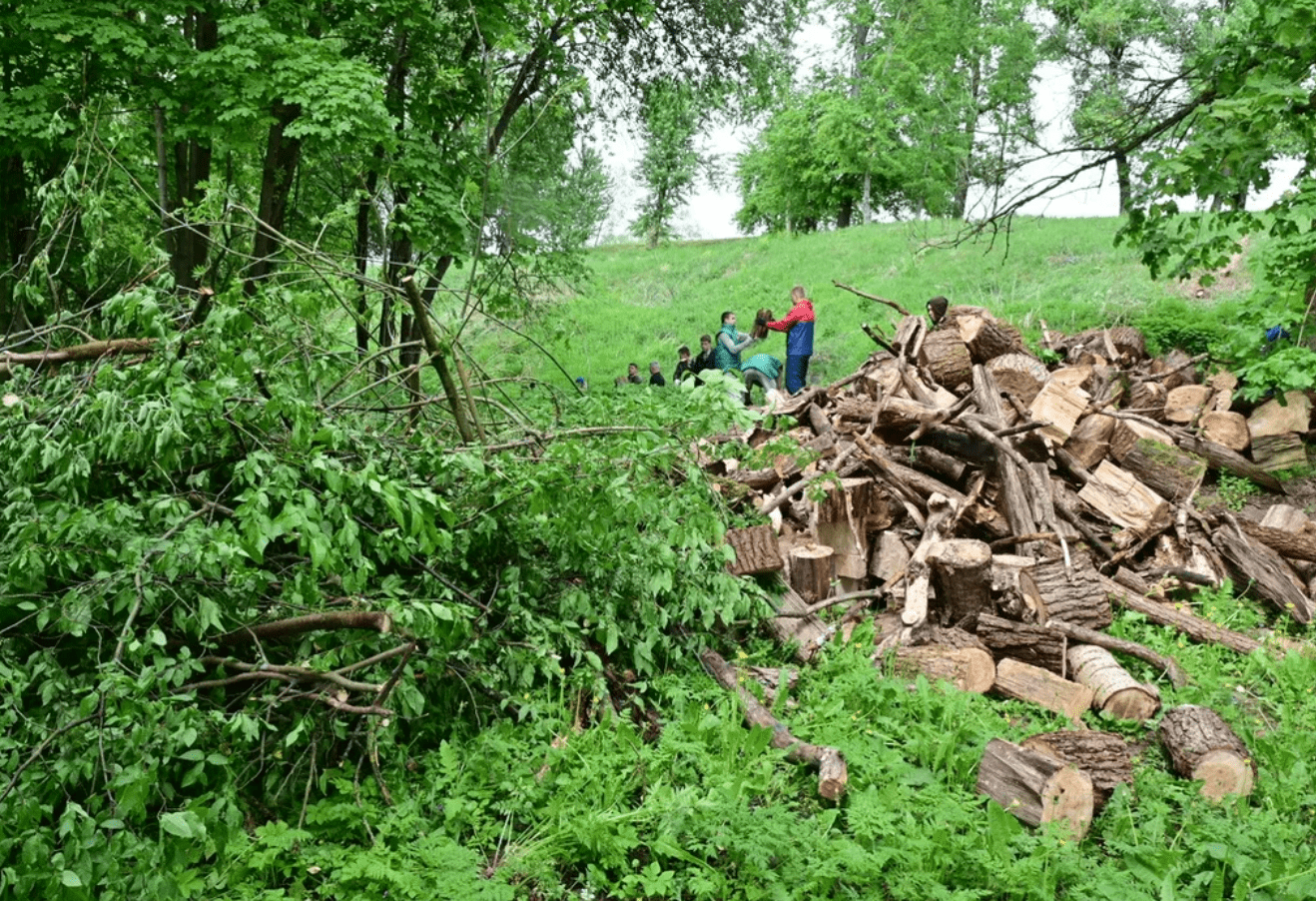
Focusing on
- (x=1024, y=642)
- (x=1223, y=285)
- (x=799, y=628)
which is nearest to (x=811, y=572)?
(x=799, y=628)

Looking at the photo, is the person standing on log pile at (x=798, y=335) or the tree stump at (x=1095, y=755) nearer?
the tree stump at (x=1095, y=755)

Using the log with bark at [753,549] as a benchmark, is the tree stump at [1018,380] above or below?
above

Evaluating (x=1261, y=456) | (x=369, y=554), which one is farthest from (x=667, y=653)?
(x=1261, y=456)

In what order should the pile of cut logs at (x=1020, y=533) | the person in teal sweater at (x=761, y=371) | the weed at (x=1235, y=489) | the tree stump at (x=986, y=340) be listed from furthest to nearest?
the person in teal sweater at (x=761, y=371), the tree stump at (x=986, y=340), the weed at (x=1235, y=489), the pile of cut logs at (x=1020, y=533)

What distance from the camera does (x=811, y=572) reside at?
18.8ft

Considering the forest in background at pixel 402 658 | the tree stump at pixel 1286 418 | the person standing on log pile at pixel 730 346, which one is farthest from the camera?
the person standing on log pile at pixel 730 346

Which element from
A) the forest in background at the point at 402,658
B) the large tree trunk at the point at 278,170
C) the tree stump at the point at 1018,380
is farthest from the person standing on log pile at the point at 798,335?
the forest in background at the point at 402,658

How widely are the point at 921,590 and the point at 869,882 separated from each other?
2.52 metres

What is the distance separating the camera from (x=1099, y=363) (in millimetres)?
9812

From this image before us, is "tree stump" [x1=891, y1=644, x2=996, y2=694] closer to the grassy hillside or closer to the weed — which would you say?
the weed

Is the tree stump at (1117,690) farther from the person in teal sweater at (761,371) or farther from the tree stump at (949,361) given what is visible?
the person in teal sweater at (761,371)

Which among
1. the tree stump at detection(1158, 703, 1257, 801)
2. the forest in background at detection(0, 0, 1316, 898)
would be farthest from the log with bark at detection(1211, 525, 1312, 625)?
the tree stump at detection(1158, 703, 1257, 801)

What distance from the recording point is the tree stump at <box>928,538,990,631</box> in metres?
5.34

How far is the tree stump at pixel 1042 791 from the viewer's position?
3600mm
